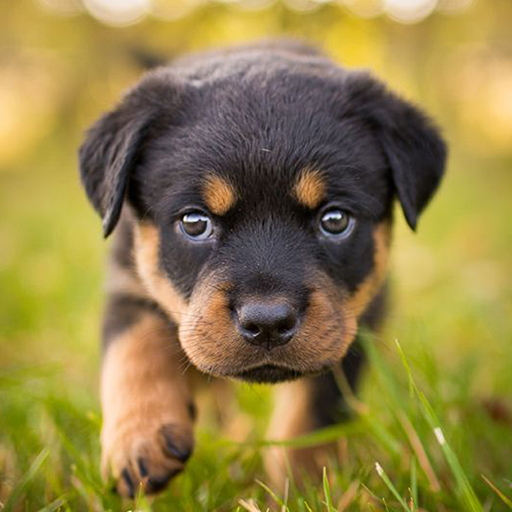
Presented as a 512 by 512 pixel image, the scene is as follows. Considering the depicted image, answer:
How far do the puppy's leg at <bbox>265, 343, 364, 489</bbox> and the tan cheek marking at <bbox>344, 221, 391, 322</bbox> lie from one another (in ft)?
0.84

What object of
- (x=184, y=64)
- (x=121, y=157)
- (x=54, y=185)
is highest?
(x=184, y=64)

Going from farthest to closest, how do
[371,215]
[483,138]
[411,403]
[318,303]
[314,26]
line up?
[483,138] → [314,26] → [411,403] → [371,215] → [318,303]

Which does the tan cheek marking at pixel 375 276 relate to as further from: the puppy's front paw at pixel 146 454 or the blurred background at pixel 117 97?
the puppy's front paw at pixel 146 454

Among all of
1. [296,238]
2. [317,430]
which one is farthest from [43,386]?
[296,238]

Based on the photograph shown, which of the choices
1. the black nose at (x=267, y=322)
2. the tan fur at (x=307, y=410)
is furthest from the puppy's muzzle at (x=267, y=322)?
the tan fur at (x=307, y=410)

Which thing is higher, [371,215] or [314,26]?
[314,26]

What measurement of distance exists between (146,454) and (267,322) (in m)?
0.67

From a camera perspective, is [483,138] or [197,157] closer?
[197,157]

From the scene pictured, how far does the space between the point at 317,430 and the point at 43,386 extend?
130cm

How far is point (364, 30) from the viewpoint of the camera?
267 inches

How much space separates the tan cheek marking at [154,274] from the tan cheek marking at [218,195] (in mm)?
A: 355

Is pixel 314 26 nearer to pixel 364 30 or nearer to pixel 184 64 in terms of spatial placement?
pixel 364 30

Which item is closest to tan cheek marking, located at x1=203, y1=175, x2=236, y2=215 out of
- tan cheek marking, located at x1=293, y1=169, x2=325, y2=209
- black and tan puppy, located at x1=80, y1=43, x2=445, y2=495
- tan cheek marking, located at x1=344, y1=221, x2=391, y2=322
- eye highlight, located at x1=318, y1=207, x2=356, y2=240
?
black and tan puppy, located at x1=80, y1=43, x2=445, y2=495

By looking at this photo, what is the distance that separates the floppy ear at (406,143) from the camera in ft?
9.29
